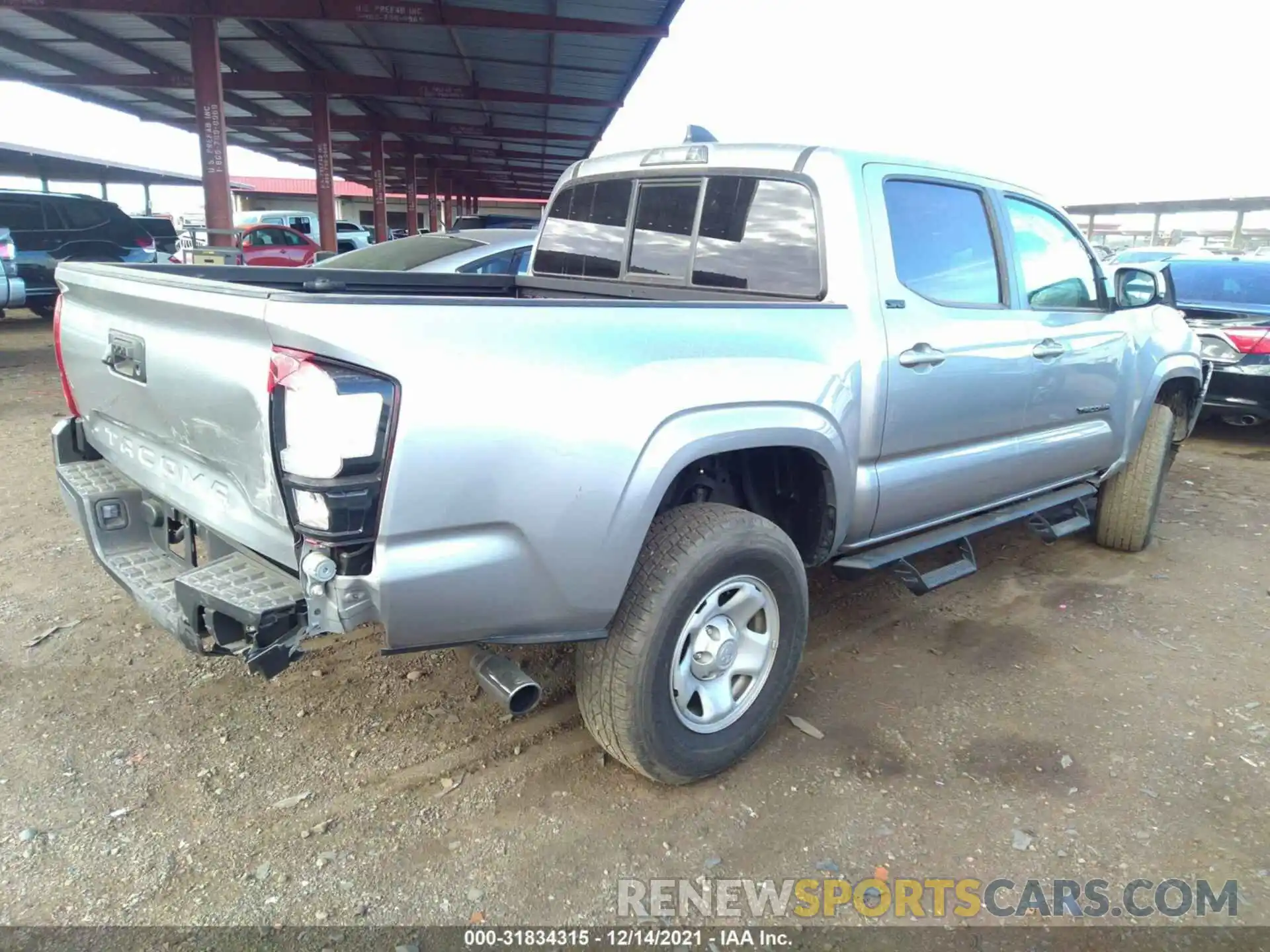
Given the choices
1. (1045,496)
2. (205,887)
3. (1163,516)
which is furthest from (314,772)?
(1163,516)

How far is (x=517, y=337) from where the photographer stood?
2139mm

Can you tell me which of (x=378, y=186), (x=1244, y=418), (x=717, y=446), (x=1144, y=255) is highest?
(x=378, y=186)

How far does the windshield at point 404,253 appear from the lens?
264 inches

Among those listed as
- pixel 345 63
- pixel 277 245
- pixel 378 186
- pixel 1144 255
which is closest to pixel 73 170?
pixel 378 186

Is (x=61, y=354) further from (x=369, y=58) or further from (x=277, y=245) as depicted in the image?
(x=277, y=245)

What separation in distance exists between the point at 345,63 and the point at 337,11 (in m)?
6.28

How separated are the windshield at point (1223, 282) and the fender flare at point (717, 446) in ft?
22.2

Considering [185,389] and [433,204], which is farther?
[433,204]

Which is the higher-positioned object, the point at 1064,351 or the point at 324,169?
the point at 324,169

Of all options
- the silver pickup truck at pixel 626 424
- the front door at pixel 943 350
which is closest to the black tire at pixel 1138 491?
the silver pickup truck at pixel 626 424

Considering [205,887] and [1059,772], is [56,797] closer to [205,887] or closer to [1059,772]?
[205,887]

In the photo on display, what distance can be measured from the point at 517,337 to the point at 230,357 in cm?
74

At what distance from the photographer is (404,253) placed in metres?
7.02
